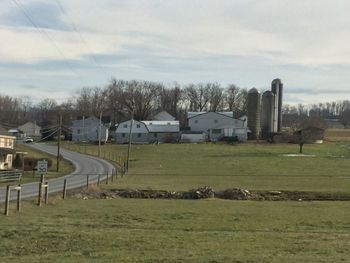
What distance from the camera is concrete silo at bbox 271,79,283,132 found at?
16175 cm

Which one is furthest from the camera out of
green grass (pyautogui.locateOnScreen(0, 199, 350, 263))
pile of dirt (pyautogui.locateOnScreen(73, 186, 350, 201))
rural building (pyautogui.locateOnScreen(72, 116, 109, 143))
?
rural building (pyautogui.locateOnScreen(72, 116, 109, 143))

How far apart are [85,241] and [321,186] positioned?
3929 cm

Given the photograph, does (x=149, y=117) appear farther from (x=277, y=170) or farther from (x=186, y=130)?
(x=277, y=170)

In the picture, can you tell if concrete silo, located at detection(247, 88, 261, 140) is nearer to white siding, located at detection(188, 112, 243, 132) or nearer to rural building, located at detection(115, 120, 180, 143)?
white siding, located at detection(188, 112, 243, 132)

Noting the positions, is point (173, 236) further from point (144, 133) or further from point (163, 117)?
point (163, 117)

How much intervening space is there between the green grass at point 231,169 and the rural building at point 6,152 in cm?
1729

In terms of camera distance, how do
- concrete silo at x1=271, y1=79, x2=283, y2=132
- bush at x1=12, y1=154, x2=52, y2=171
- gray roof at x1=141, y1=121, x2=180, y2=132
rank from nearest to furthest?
→ bush at x1=12, y1=154, x2=52, y2=171 < gray roof at x1=141, y1=121, x2=180, y2=132 < concrete silo at x1=271, y1=79, x2=283, y2=132

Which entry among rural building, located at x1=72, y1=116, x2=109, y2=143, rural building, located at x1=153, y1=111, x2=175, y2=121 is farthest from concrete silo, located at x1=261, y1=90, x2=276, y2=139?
rural building, located at x1=72, y1=116, x2=109, y2=143

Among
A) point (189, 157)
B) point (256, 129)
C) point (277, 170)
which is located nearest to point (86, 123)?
point (256, 129)

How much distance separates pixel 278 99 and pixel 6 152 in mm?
100617

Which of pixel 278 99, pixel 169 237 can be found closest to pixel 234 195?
pixel 169 237

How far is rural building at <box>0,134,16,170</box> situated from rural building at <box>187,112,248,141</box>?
69372 millimetres

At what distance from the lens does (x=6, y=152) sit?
7862cm

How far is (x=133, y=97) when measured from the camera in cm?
19162
